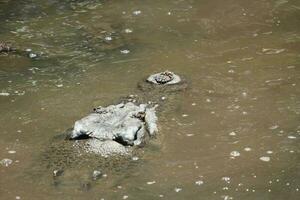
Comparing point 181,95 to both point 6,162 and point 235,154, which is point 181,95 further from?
point 6,162

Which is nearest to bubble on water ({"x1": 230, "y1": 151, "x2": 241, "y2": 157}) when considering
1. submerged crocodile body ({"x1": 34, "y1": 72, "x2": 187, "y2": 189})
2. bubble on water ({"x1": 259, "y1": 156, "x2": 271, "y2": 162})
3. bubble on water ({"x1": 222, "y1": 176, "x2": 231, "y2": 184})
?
bubble on water ({"x1": 259, "y1": 156, "x2": 271, "y2": 162})

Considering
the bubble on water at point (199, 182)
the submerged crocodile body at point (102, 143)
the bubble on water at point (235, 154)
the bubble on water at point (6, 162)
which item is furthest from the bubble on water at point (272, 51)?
the bubble on water at point (6, 162)

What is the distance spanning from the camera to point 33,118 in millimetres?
6473

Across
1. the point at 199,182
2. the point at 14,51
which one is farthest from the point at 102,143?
the point at 14,51

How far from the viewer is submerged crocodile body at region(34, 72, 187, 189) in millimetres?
5293

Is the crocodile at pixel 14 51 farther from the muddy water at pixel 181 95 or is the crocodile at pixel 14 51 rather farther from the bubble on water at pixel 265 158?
the bubble on water at pixel 265 158

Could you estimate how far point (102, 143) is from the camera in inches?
220

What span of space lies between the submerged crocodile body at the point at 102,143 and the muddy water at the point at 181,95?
138 millimetres

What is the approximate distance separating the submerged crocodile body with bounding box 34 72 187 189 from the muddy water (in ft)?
0.45

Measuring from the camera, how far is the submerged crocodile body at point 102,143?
17.4 ft

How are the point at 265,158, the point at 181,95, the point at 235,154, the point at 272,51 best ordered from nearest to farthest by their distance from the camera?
1. the point at 265,158
2. the point at 235,154
3. the point at 181,95
4. the point at 272,51

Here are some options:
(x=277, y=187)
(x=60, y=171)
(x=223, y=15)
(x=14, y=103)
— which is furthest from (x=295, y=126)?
(x=223, y=15)

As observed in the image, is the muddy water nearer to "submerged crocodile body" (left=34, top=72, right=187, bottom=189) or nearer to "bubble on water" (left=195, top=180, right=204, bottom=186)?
"bubble on water" (left=195, top=180, right=204, bottom=186)

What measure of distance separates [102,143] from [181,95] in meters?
1.50
